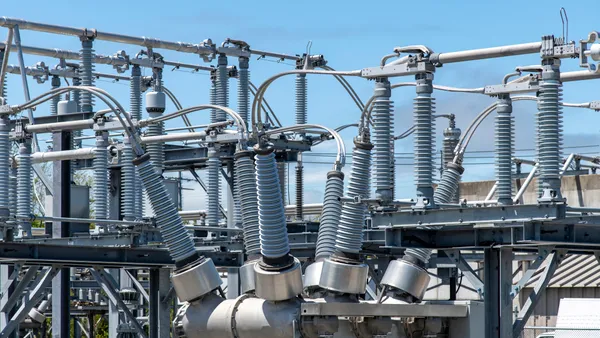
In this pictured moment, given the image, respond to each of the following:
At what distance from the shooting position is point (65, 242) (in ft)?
74.7

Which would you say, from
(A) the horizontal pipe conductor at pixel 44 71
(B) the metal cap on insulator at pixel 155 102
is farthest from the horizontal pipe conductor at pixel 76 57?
→ (B) the metal cap on insulator at pixel 155 102

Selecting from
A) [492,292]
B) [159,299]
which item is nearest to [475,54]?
[492,292]

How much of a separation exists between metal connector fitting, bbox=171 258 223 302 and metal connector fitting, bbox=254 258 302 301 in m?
1.03

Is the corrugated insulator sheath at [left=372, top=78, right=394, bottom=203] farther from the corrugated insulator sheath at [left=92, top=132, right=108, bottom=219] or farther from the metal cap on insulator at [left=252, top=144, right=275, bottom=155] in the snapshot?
the corrugated insulator sheath at [left=92, top=132, right=108, bottom=219]

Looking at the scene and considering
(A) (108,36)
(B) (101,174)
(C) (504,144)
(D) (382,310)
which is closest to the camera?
(D) (382,310)

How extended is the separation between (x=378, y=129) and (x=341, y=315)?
2746 millimetres

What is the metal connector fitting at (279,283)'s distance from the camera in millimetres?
15531

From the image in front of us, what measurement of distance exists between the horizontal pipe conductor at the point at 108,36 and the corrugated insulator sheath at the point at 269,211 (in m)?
9.31

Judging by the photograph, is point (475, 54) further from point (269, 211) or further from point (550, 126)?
point (269, 211)

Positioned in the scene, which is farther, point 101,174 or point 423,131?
point 101,174

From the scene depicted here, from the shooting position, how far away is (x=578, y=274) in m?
31.4

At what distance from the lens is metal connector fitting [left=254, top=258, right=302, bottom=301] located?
15531mm

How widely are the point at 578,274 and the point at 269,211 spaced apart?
17.8 m

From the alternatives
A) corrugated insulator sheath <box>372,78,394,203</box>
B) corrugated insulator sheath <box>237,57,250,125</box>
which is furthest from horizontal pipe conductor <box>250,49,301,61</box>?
corrugated insulator sheath <box>372,78,394,203</box>
